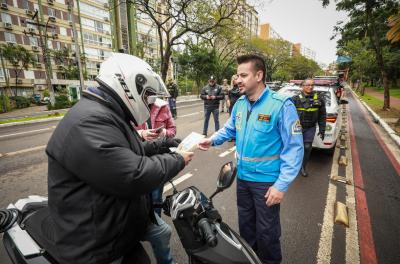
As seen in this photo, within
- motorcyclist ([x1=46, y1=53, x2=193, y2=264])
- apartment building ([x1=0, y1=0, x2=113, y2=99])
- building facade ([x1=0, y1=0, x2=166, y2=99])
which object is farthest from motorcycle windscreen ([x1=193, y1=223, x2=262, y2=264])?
apartment building ([x1=0, y1=0, x2=113, y2=99])

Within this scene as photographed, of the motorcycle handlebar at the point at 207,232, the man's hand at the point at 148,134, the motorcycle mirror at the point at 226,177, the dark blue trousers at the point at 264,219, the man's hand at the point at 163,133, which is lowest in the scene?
the dark blue trousers at the point at 264,219

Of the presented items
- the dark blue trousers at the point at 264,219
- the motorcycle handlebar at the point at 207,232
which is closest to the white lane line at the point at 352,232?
the dark blue trousers at the point at 264,219

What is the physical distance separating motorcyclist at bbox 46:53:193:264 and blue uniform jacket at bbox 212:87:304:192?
954 mm

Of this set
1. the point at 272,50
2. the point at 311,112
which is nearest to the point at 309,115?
the point at 311,112

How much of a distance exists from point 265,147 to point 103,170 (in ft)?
4.82

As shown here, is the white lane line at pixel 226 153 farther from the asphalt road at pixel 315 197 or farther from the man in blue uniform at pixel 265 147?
the man in blue uniform at pixel 265 147

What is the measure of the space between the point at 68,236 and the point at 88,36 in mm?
47521

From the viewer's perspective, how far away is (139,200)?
4.62ft

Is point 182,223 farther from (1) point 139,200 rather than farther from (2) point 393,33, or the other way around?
(2) point 393,33

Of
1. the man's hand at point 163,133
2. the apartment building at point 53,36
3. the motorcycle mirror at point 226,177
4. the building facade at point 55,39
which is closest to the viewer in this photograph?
the motorcycle mirror at point 226,177

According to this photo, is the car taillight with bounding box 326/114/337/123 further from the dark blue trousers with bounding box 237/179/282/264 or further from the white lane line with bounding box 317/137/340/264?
the dark blue trousers with bounding box 237/179/282/264

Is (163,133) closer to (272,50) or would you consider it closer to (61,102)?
(61,102)

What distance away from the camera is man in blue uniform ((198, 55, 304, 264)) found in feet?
6.44

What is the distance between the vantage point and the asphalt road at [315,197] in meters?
2.68
